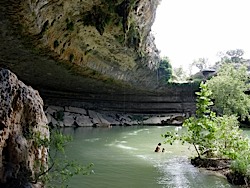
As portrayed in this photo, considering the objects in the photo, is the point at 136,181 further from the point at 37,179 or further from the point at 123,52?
the point at 123,52

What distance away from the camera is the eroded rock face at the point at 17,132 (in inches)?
200

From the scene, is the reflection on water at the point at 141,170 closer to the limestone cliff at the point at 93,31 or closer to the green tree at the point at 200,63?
the limestone cliff at the point at 93,31

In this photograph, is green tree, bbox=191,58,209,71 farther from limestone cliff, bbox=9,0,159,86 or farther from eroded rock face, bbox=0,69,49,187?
eroded rock face, bbox=0,69,49,187

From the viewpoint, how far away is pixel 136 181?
8758 millimetres

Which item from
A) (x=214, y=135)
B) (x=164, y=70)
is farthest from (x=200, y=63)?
(x=214, y=135)

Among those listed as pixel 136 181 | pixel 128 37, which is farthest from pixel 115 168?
pixel 128 37

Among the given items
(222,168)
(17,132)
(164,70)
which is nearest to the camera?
(17,132)

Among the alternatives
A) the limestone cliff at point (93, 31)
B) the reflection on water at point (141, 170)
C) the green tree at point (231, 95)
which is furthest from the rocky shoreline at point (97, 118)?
the reflection on water at point (141, 170)

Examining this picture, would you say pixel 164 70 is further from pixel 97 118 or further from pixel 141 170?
pixel 141 170

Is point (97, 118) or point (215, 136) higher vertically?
point (215, 136)

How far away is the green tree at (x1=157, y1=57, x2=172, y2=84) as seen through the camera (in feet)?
106

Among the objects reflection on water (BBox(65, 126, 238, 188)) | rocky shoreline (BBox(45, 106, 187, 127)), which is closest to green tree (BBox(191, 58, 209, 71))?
rocky shoreline (BBox(45, 106, 187, 127))

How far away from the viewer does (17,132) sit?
214 inches

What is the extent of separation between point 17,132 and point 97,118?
24.9 m
